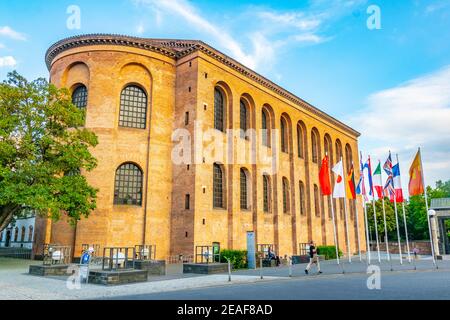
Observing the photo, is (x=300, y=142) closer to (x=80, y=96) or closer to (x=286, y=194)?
(x=286, y=194)

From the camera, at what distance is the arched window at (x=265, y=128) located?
34688 millimetres

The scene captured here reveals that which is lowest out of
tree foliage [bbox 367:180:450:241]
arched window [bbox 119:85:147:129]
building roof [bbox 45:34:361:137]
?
tree foliage [bbox 367:180:450:241]

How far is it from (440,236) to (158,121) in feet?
104

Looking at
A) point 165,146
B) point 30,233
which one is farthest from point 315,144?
point 30,233

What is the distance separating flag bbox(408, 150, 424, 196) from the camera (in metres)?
24.8

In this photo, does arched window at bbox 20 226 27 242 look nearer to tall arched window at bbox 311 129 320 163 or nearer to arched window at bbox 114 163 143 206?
arched window at bbox 114 163 143 206

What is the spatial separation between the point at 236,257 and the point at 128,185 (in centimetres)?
981

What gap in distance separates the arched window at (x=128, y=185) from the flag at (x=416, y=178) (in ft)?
64.8

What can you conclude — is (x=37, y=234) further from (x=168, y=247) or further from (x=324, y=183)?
(x=324, y=183)

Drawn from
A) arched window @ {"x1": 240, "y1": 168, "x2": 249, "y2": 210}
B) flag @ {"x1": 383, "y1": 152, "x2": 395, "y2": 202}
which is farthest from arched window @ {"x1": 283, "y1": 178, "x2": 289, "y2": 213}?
flag @ {"x1": 383, "y1": 152, "x2": 395, "y2": 202}

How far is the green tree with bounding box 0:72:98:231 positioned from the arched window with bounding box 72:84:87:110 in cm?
595

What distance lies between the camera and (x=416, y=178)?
82.5ft
